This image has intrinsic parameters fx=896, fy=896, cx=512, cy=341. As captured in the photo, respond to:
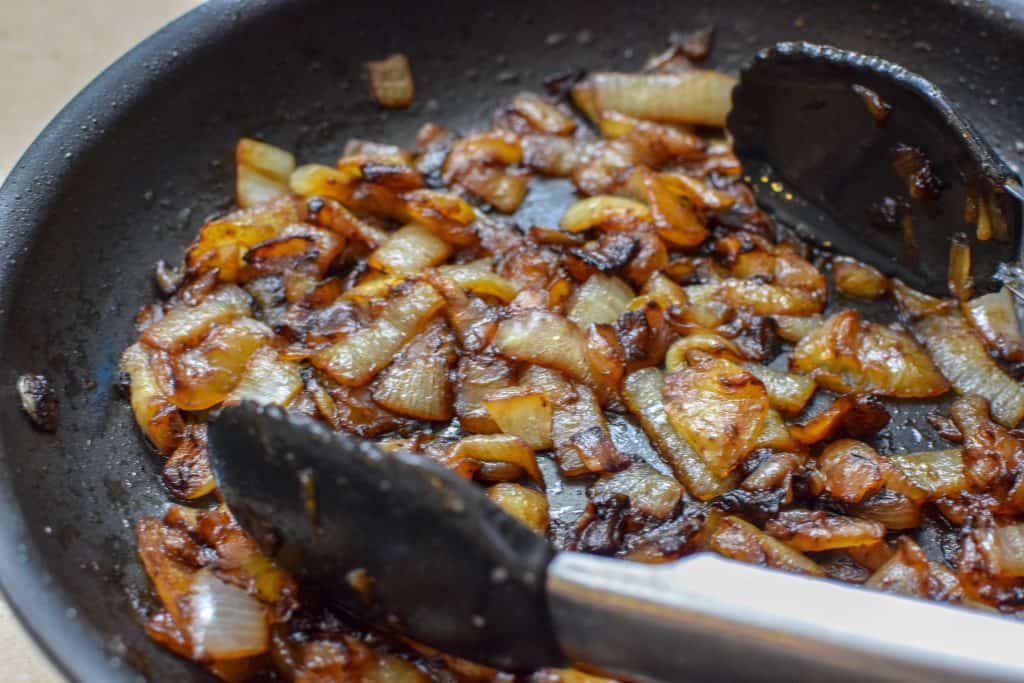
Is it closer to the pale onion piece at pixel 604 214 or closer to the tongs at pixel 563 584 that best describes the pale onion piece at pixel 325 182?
the pale onion piece at pixel 604 214

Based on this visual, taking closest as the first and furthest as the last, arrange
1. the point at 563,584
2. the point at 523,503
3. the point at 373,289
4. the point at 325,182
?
the point at 563,584 → the point at 523,503 → the point at 373,289 → the point at 325,182

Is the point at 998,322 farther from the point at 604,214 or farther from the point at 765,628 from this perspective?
the point at 765,628

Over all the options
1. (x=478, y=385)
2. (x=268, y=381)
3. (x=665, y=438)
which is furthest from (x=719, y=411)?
(x=268, y=381)

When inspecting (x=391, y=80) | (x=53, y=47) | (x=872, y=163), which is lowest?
(x=872, y=163)

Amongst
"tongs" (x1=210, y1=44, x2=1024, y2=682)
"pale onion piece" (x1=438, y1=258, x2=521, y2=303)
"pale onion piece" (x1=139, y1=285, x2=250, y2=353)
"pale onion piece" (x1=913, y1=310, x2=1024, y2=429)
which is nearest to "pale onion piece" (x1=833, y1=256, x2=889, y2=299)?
"pale onion piece" (x1=913, y1=310, x2=1024, y2=429)

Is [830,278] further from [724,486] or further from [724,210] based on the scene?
[724,486]
